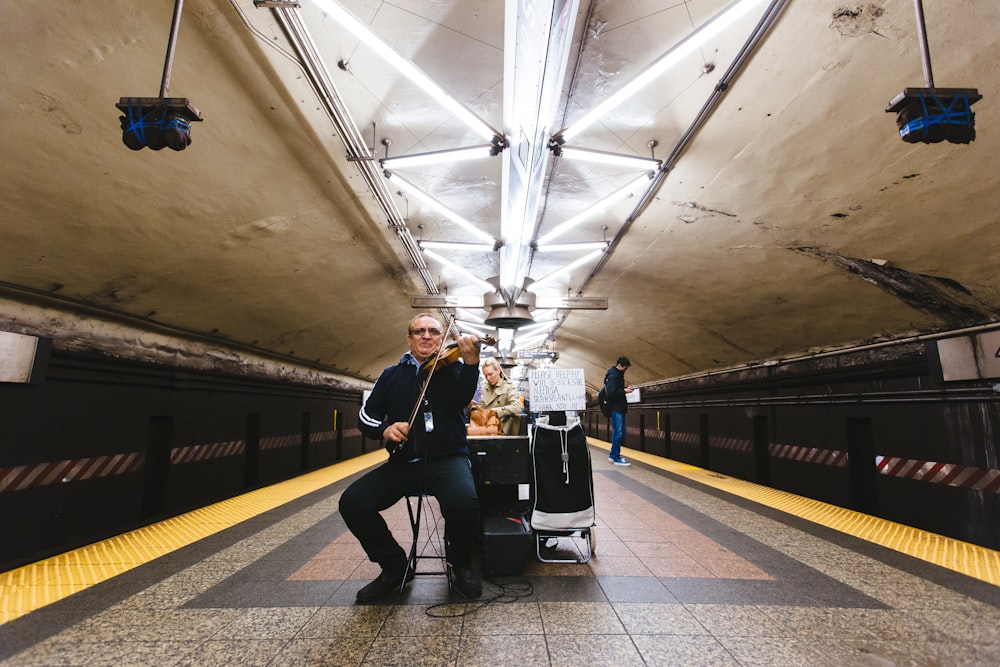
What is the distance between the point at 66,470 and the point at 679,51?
5972 millimetres

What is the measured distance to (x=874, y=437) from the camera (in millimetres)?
5289

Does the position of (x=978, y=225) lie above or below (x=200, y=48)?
below

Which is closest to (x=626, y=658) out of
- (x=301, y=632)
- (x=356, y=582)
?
(x=301, y=632)

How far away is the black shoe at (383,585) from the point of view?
2834 mm

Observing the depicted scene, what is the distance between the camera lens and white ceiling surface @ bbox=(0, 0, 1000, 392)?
2834mm

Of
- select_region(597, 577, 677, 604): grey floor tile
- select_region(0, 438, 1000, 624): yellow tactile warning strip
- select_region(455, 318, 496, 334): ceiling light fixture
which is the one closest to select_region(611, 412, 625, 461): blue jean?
select_region(0, 438, 1000, 624): yellow tactile warning strip

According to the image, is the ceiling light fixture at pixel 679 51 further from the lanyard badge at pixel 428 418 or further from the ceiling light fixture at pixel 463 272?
the ceiling light fixture at pixel 463 272

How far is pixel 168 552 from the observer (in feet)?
12.8

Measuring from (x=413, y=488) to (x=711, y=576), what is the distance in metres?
2.16

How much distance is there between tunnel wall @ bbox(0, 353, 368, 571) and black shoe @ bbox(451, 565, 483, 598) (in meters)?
3.43

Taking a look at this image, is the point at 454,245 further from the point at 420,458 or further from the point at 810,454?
the point at 810,454

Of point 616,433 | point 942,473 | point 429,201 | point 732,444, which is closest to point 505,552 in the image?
point 429,201

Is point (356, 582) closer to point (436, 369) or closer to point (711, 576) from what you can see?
point (436, 369)

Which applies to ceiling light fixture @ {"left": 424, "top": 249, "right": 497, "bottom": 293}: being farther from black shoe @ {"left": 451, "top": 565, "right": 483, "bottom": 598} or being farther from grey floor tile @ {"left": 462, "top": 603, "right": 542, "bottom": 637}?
grey floor tile @ {"left": 462, "top": 603, "right": 542, "bottom": 637}
